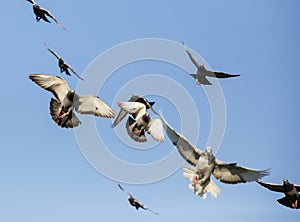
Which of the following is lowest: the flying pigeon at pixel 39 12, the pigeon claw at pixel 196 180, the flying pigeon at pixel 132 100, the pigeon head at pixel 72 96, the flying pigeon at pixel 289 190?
the pigeon claw at pixel 196 180

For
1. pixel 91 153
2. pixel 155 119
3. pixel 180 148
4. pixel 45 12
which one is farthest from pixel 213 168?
pixel 45 12

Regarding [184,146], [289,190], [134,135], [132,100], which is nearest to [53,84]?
[132,100]

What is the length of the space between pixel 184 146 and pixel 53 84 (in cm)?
445

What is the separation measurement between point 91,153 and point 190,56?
15.2 ft

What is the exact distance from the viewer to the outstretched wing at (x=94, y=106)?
16500 mm

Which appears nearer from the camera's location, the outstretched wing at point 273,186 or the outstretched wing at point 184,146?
the outstretched wing at point 184,146

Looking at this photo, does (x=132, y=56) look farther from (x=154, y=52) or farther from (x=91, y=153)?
(x=91, y=153)

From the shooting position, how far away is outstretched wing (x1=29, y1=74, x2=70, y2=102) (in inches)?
658

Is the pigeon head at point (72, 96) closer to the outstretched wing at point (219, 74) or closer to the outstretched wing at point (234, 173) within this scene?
the outstretched wing at point (234, 173)

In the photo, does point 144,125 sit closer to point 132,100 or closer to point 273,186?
point 132,100

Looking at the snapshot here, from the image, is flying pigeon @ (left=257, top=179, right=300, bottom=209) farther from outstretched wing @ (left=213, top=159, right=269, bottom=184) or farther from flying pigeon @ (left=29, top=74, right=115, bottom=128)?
flying pigeon @ (left=29, top=74, right=115, bottom=128)

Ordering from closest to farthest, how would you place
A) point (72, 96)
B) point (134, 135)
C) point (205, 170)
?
point (72, 96) → point (134, 135) → point (205, 170)

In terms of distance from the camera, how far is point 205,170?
1770cm

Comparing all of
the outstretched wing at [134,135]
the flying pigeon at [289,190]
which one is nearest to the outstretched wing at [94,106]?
the outstretched wing at [134,135]
